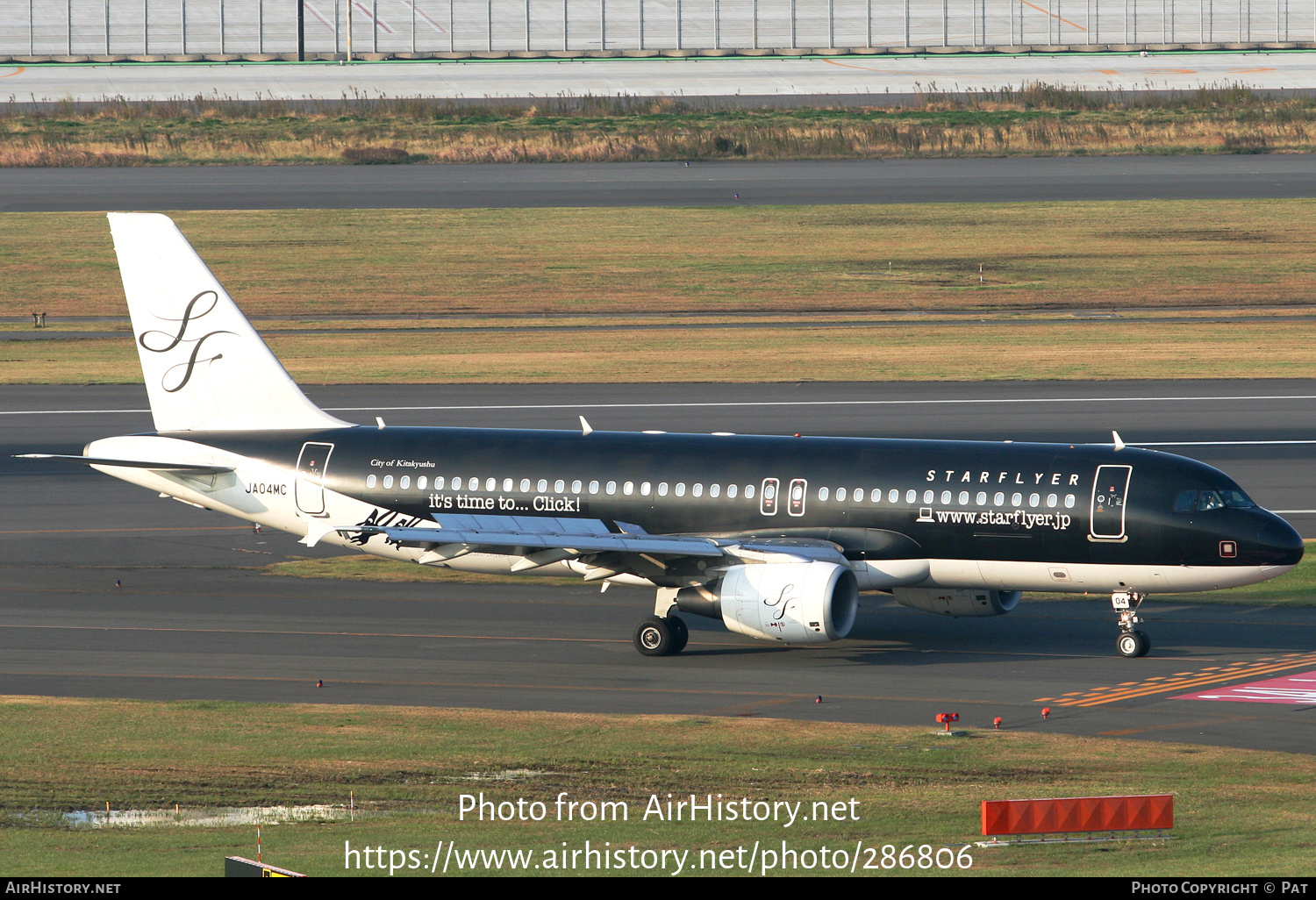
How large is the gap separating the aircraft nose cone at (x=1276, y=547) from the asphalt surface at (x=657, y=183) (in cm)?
7218

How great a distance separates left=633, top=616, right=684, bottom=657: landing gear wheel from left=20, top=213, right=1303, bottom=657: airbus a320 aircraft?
0.04m

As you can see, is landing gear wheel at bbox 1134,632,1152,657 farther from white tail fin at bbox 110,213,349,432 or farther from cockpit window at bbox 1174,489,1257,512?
white tail fin at bbox 110,213,349,432

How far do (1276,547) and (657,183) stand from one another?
80.3 metres

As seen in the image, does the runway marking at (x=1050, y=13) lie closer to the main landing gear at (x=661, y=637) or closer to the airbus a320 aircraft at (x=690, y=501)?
the airbus a320 aircraft at (x=690, y=501)

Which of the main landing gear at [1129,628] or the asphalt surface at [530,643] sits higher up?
the main landing gear at [1129,628]

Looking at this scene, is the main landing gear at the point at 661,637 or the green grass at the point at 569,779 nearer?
the green grass at the point at 569,779

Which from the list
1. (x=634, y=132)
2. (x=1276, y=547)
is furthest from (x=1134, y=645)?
(x=634, y=132)

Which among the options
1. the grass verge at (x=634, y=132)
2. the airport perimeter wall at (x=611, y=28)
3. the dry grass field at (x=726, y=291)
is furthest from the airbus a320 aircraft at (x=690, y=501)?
the airport perimeter wall at (x=611, y=28)

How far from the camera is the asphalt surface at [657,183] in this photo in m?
107

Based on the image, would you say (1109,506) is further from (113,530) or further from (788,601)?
(113,530)

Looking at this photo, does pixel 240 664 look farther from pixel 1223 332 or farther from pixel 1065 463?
pixel 1223 332

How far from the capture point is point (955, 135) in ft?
409

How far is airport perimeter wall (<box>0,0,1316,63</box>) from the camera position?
14925 centimetres

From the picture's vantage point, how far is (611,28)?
502 ft
